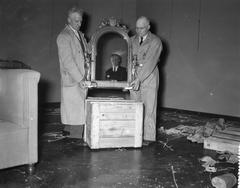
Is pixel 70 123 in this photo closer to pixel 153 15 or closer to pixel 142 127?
pixel 142 127

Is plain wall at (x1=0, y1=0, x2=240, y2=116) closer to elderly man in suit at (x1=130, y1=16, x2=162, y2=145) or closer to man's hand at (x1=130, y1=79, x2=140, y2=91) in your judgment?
elderly man in suit at (x1=130, y1=16, x2=162, y2=145)

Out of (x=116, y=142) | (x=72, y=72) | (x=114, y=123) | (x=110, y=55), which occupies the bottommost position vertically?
(x=116, y=142)

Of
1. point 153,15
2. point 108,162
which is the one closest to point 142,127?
point 108,162

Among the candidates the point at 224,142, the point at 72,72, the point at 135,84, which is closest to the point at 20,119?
the point at 72,72

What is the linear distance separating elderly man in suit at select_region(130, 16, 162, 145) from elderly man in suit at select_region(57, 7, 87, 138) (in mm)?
655

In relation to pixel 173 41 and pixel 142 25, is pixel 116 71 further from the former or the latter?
pixel 173 41

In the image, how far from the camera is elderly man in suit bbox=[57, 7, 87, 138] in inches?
149

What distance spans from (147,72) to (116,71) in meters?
0.42

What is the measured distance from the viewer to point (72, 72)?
12.4ft

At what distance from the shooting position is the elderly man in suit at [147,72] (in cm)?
383

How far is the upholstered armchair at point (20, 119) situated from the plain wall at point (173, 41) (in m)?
3.03

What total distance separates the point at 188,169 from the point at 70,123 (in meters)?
1.58

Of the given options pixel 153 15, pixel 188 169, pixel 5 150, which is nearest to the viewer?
pixel 5 150

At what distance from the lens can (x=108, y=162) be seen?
10.1 ft
